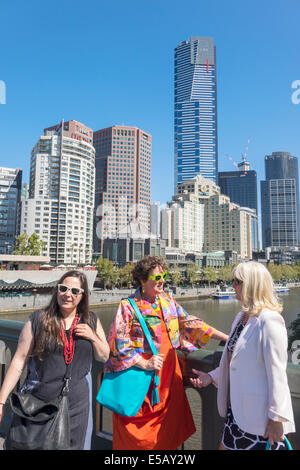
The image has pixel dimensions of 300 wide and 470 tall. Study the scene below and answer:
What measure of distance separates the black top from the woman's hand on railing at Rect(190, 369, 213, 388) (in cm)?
95

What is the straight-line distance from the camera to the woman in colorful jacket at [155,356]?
2.57 m

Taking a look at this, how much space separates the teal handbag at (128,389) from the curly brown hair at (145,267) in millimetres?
537

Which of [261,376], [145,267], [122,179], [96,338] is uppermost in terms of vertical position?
[122,179]

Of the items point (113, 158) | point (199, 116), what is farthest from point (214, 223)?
point (199, 116)

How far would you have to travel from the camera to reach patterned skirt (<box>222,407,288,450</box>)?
2121 mm

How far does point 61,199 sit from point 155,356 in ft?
333

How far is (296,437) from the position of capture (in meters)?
2.38

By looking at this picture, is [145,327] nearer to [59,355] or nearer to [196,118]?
[59,355]

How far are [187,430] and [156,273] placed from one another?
1431 mm

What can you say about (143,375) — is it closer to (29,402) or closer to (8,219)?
(29,402)

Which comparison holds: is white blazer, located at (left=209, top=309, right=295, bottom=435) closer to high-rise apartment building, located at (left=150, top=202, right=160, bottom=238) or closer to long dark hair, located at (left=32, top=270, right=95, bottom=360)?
long dark hair, located at (left=32, top=270, right=95, bottom=360)

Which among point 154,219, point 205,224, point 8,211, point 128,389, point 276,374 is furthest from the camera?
point 205,224

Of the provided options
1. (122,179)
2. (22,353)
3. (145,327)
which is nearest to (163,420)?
(145,327)

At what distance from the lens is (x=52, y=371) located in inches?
94.3
